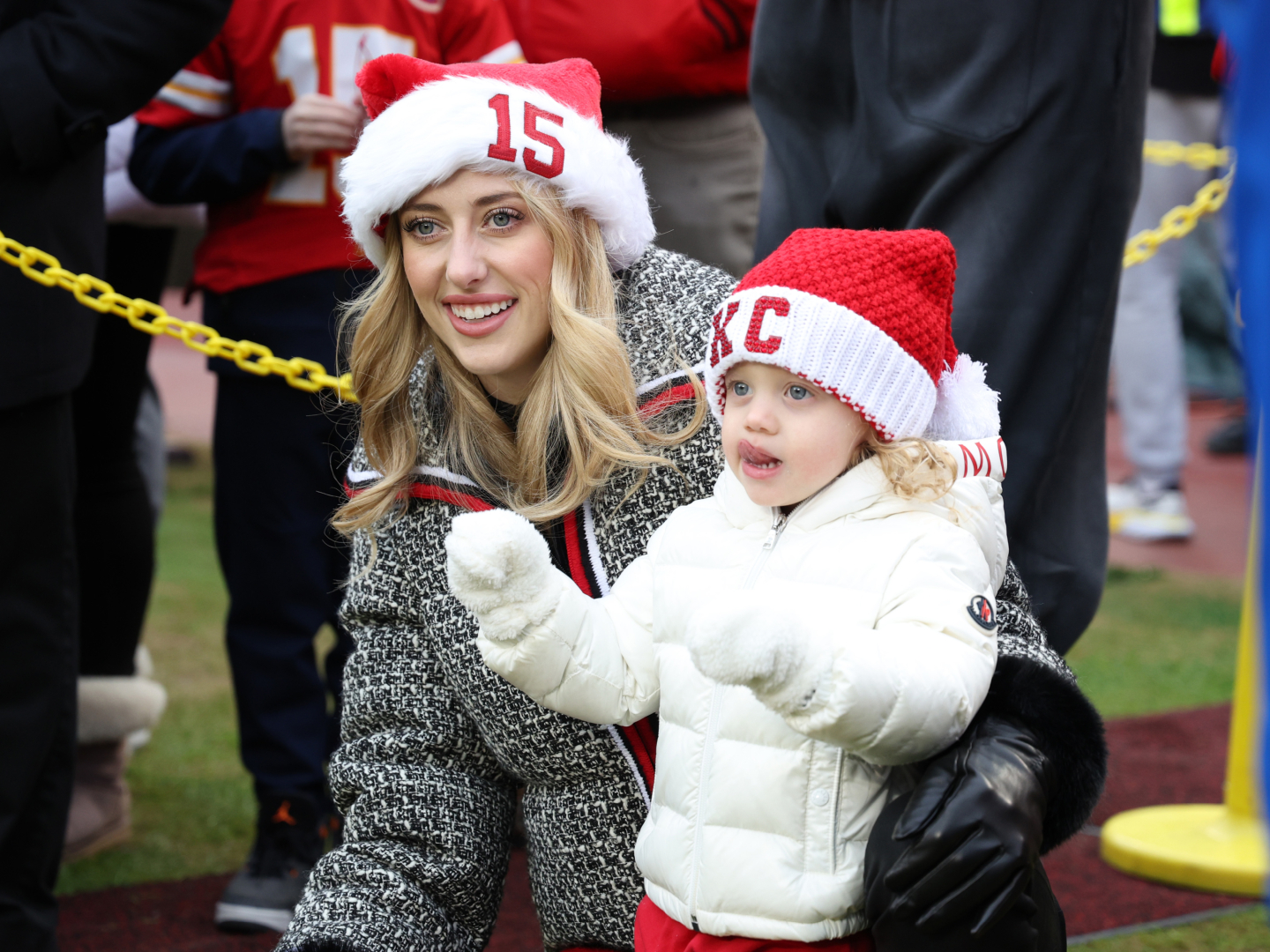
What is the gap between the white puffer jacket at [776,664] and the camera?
133 centimetres

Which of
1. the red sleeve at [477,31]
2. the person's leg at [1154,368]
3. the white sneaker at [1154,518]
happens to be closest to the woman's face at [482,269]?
the red sleeve at [477,31]

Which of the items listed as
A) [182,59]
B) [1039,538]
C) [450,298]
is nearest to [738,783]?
[450,298]

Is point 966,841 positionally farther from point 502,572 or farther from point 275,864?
point 275,864

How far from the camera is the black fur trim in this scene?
1.58 m

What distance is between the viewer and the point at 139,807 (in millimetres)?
3504

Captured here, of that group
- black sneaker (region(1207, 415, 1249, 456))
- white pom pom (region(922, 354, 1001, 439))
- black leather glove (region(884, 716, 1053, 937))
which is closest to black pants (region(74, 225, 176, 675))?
white pom pom (region(922, 354, 1001, 439))

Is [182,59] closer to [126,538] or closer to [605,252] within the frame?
[605,252]

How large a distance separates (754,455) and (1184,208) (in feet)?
8.44

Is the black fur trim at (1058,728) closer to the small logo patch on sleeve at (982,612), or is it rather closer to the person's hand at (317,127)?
the small logo patch on sleeve at (982,612)

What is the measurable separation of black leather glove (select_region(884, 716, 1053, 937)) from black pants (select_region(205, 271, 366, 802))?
1.66 meters

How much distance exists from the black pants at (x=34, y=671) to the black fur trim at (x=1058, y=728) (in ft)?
4.90

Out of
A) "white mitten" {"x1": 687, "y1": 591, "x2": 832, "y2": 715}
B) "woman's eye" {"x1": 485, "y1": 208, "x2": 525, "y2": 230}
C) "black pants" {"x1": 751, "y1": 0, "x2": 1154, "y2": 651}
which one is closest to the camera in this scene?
"white mitten" {"x1": 687, "y1": 591, "x2": 832, "y2": 715}

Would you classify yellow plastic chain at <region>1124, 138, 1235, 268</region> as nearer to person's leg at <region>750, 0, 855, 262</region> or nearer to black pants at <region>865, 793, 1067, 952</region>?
person's leg at <region>750, 0, 855, 262</region>

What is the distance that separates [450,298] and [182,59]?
82 cm
